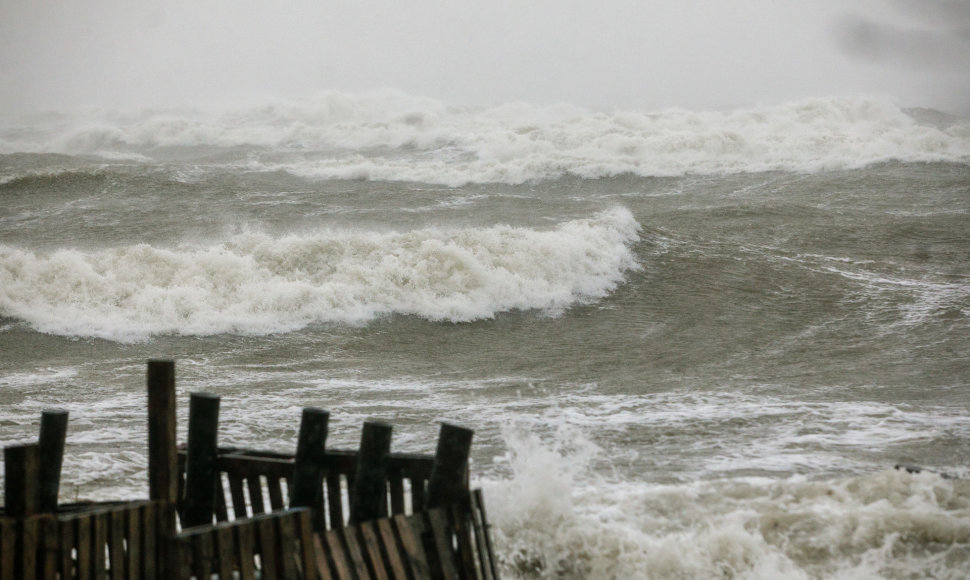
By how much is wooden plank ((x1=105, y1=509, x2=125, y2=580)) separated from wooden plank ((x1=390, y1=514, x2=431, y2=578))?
1029 millimetres

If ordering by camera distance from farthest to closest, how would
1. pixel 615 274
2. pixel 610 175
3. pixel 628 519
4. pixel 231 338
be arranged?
1. pixel 610 175
2. pixel 615 274
3. pixel 231 338
4. pixel 628 519

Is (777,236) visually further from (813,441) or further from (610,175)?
(813,441)

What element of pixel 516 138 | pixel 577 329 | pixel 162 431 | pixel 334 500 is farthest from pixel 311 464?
pixel 516 138

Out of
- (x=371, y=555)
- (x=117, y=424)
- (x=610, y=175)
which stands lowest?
(x=117, y=424)

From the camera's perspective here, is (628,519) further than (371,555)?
Yes

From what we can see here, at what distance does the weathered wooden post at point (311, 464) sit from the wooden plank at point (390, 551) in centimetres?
28

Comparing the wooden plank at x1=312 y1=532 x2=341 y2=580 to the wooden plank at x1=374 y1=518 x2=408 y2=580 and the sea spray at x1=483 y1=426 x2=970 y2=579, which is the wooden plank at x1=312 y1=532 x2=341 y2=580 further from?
the sea spray at x1=483 y1=426 x2=970 y2=579

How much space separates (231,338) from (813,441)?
7751 mm

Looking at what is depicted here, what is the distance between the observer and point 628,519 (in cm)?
565

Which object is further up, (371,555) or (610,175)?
(610,175)

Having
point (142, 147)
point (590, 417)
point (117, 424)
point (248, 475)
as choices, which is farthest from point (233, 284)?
point (142, 147)

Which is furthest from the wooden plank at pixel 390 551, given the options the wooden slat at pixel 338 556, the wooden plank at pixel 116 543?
the wooden plank at pixel 116 543

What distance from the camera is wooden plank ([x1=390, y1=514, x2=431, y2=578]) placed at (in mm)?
3719

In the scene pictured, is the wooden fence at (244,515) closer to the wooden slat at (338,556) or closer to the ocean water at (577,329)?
the wooden slat at (338,556)
